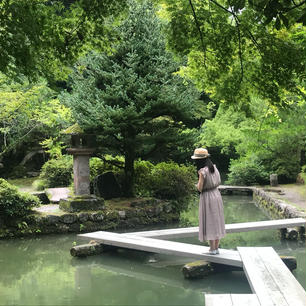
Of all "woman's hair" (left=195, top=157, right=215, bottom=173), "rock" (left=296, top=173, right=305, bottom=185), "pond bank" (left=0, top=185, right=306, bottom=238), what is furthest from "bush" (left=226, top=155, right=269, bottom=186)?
"woman's hair" (left=195, top=157, right=215, bottom=173)

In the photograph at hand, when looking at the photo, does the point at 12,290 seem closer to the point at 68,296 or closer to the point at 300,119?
the point at 68,296

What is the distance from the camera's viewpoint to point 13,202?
11.1 m

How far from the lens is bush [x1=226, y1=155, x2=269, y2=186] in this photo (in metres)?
21.0

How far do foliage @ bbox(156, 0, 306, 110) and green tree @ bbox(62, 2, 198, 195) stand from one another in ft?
20.4

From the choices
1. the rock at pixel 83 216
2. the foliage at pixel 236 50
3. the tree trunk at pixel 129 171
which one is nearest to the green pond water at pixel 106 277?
the rock at pixel 83 216

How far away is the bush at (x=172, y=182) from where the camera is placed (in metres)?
13.6

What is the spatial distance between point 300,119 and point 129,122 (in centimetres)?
687

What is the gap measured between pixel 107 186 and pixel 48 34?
9.02 metres

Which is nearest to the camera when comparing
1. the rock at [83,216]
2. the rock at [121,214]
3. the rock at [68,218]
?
the rock at [68,218]

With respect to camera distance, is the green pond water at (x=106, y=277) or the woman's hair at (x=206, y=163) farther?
the woman's hair at (x=206, y=163)

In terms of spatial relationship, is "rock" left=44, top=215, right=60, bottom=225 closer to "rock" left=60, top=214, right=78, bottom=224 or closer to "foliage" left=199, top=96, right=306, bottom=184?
"rock" left=60, top=214, right=78, bottom=224

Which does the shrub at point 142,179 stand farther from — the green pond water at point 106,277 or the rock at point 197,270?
the rock at point 197,270

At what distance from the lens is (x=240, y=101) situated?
6.01m

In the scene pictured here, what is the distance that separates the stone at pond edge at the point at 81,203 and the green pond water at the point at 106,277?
1503 millimetres
